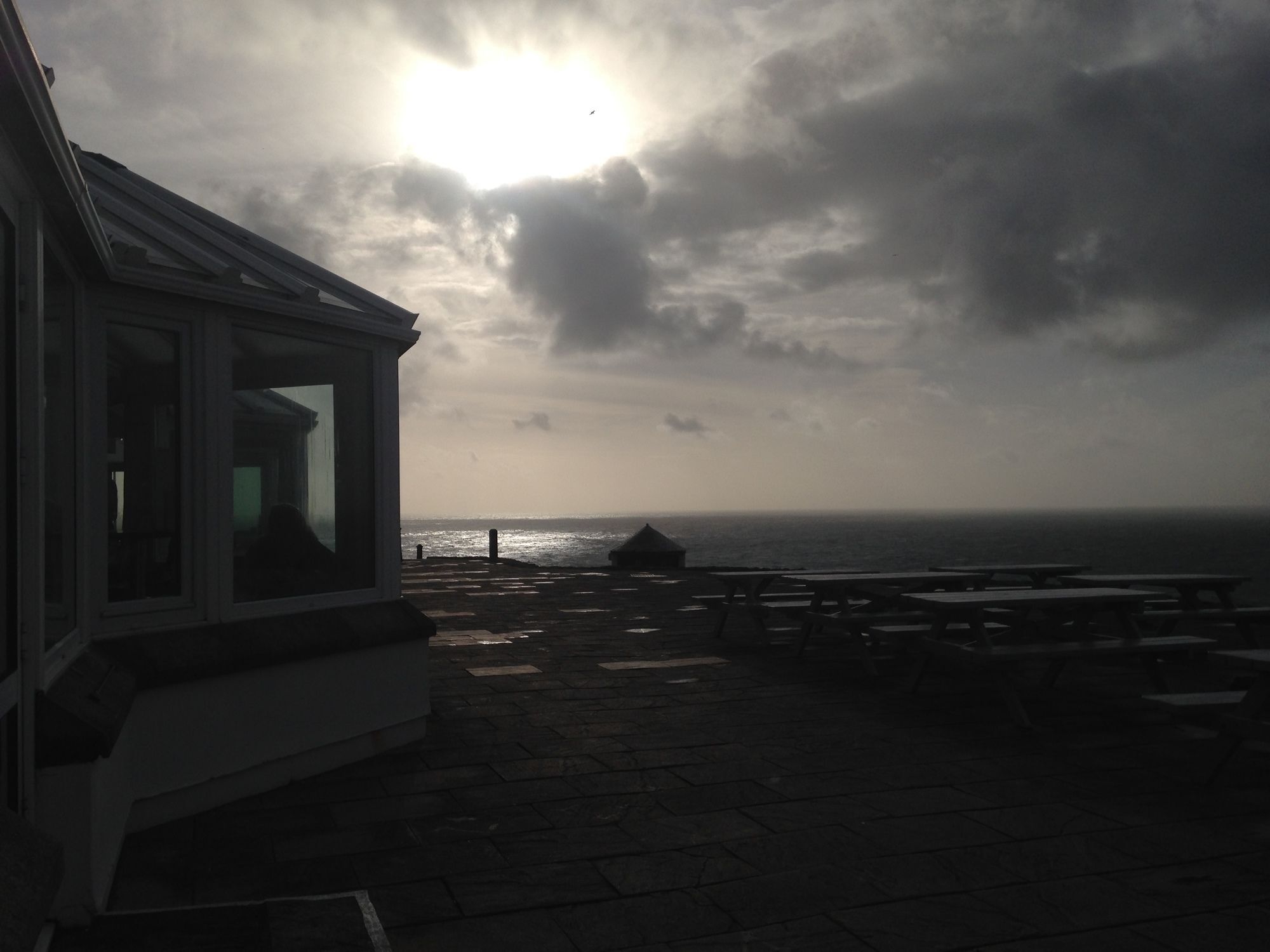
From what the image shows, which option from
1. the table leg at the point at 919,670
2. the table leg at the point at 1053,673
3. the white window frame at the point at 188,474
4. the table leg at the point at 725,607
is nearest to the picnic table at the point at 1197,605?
the table leg at the point at 1053,673

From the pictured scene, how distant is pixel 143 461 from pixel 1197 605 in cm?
858

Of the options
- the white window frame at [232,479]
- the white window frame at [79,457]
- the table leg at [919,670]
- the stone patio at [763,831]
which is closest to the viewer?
the stone patio at [763,831]

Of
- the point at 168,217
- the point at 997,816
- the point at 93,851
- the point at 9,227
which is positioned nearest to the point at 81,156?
the point at 168,217

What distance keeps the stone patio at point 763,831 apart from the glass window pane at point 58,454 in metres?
1.07

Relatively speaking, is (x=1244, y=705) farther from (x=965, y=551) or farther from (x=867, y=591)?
(x=965, y=551)

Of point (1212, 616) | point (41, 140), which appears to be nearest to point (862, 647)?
point (1212, 616)

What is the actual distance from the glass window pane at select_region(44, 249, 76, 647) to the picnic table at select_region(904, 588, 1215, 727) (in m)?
4.84

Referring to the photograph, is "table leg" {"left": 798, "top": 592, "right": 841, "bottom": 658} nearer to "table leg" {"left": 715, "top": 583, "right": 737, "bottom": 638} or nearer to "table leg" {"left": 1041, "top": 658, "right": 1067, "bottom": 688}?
"table leg" {"left": 715, "top": 583, "right": 737, "bottom": 638}

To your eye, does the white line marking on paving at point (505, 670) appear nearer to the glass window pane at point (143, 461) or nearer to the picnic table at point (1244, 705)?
the glass window pane at point (143, 461)

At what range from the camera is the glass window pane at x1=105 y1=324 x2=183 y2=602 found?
4.38m

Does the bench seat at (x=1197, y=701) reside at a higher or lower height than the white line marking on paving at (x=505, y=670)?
higher

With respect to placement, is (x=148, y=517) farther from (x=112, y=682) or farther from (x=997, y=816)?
(x=997, y=816)

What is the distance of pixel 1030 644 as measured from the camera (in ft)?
21.8

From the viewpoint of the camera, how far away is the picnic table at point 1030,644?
609 cm
